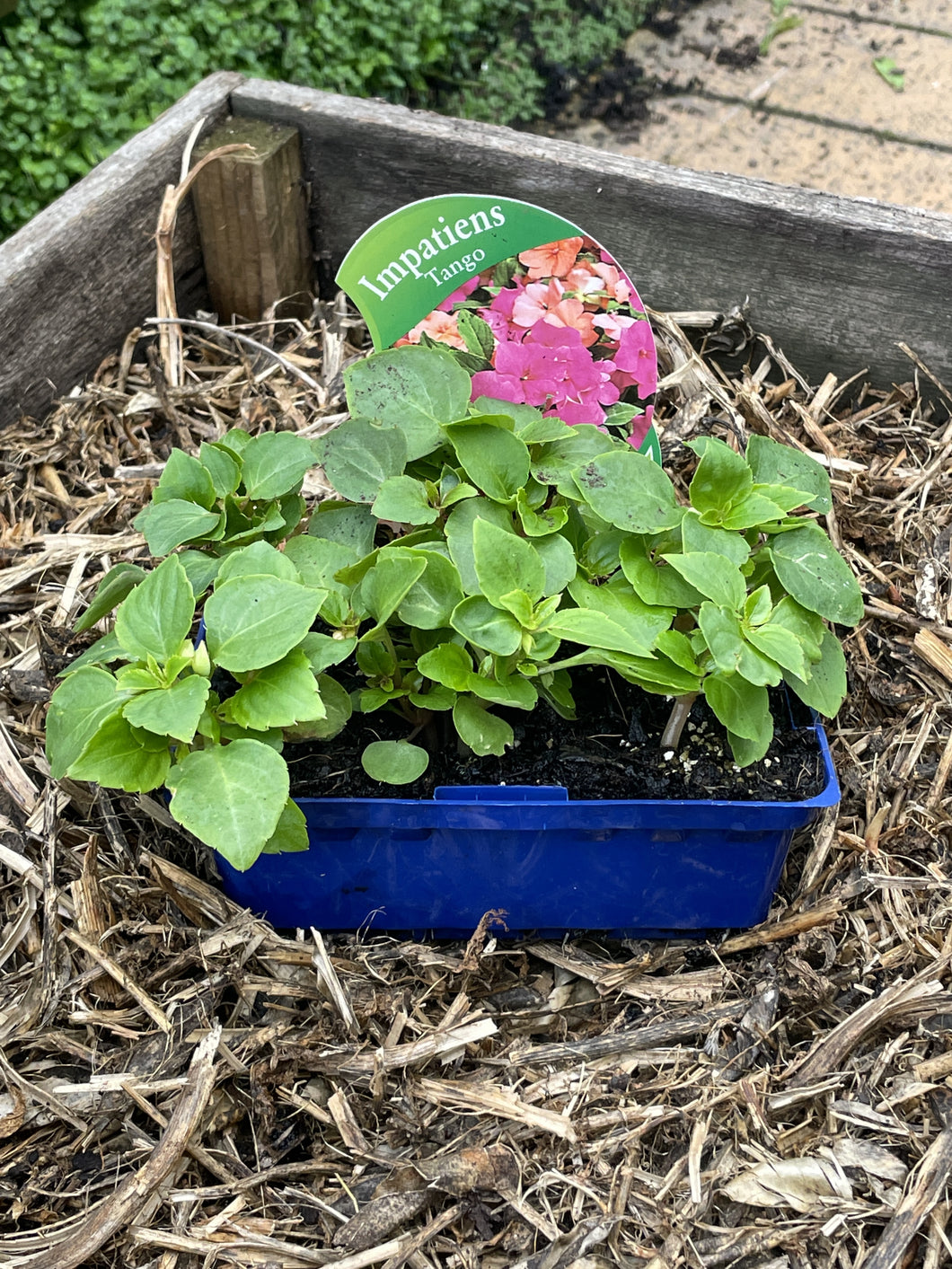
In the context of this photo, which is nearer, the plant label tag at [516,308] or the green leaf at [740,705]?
the green leaf at [740,705]

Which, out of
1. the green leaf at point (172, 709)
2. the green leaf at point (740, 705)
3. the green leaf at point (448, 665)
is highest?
the green leaf at point (172, 709)

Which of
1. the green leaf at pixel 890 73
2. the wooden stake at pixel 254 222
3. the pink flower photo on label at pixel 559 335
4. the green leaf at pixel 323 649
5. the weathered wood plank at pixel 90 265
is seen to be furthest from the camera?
the green leaf at pixel 890 73

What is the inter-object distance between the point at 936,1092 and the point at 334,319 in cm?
132

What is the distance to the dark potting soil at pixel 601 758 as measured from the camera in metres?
1.03

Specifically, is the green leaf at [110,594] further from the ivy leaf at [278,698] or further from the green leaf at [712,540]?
the green leaf at [712,540]

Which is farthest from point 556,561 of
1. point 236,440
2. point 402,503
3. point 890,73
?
point 890,73

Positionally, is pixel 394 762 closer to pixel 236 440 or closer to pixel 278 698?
pixel 278 698

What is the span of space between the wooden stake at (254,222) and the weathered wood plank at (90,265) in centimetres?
4

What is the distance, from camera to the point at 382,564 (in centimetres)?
95

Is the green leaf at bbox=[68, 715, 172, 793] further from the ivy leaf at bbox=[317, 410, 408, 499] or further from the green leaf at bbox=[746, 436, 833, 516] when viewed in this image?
the green leaf at bbox=[746, 436, 833, 516]

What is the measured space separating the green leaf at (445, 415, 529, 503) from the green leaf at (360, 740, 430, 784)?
0.23m

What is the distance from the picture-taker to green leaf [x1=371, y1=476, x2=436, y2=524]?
982 millimetres

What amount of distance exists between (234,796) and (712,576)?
41cm

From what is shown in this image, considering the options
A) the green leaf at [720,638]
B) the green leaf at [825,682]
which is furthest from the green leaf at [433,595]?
the green leaf at [825,682]
